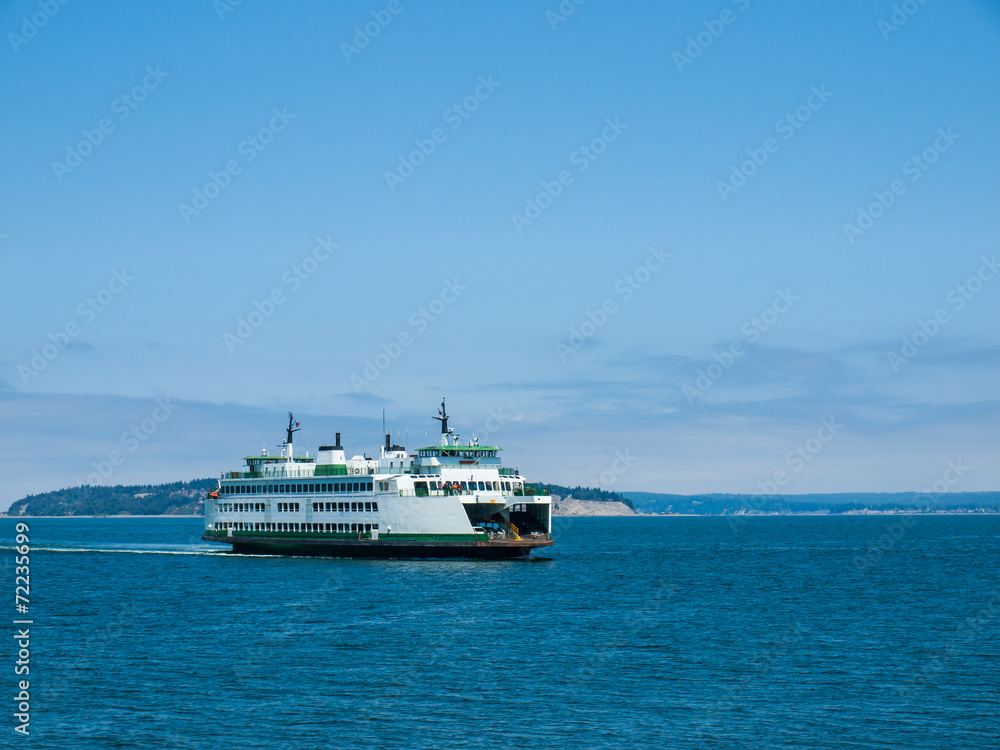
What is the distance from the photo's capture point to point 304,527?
3767 inches

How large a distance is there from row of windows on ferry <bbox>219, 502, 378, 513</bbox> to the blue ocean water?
854 centimetres

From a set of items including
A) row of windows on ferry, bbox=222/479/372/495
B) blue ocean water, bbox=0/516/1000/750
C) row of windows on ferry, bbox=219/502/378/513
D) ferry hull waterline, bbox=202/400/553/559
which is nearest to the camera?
blue ocean water, bbox=0/516/1000/750

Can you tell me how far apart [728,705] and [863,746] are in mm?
6065

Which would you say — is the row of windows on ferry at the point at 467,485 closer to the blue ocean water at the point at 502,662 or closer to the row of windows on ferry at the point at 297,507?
the row of windows on ferry at the point at 297,507

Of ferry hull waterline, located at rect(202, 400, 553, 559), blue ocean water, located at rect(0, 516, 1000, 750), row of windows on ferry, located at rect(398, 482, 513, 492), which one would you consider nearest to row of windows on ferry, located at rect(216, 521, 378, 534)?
ferry hull waterline, located at rect(202, 400, 553, 559)

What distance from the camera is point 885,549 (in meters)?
137

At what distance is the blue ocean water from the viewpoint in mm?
34531

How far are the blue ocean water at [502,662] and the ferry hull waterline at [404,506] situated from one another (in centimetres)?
416

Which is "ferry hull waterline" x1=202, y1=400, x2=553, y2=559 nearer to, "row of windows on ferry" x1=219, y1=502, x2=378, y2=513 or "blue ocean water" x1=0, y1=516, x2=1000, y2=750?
"row of windows on ferry" x1=219, y1=502, x2=378, y2=513

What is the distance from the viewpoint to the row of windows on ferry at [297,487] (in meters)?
89.6

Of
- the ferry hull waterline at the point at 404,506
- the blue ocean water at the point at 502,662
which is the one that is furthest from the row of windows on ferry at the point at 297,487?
the blue ocean water at the point at 502,662

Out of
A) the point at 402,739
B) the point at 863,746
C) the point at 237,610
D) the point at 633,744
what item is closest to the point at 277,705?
the point at 402,739

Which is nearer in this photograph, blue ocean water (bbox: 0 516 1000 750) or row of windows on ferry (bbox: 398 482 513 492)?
blue ocean water (bbox: 0 516 1000 750)

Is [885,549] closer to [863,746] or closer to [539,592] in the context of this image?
[539,592]
